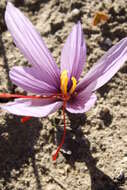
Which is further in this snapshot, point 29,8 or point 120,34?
point 29,8

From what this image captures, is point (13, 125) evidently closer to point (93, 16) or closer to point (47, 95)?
point (47, 95)

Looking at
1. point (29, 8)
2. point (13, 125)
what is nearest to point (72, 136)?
point (13, 125)

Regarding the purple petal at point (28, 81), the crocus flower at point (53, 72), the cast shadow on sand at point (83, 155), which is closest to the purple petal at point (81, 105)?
the crocus flower at point (53, 72)

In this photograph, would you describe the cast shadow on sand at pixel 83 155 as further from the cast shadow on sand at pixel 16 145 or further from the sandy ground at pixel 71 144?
the cast shadow on sand at pixel 16 145

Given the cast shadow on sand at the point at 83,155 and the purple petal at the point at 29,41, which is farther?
the cast shadow on sand at the point at 83,155

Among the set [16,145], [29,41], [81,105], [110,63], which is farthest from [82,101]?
[16,145]

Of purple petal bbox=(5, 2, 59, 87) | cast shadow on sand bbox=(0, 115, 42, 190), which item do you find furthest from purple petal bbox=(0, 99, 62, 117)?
cast shadow on sand bbox=(0, 115, 42, 190)
